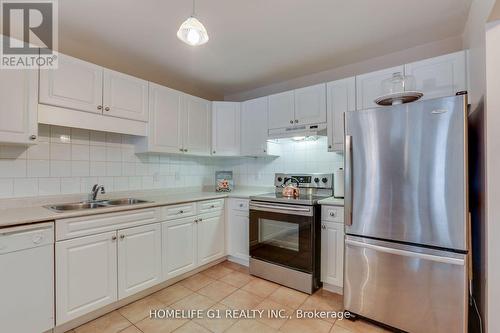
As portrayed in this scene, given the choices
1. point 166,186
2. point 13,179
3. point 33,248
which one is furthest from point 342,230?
point 13,179

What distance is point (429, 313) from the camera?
1577 millimetres

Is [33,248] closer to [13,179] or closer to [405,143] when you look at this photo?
[13,179]

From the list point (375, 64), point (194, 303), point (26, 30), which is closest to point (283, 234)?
point (194, 303)

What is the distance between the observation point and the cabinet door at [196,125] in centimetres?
293

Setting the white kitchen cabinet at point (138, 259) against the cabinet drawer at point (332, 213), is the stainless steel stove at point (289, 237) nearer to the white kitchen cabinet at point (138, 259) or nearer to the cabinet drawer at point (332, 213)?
the cabinet drawer at point (332, 213)

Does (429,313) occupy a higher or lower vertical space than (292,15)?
lower

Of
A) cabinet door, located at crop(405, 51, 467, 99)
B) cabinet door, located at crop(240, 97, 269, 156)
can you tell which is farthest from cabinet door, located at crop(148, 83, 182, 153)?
cabinet door, located at crop(405, 51, 467, 99)

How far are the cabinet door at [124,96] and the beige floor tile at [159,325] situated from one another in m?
1.82

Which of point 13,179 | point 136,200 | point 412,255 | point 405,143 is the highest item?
point 405,143

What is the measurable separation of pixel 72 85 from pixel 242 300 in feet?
7.82

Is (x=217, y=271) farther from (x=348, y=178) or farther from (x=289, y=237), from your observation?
(x=348, y=178)

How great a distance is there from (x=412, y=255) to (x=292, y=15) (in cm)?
196

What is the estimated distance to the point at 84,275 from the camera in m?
1.78

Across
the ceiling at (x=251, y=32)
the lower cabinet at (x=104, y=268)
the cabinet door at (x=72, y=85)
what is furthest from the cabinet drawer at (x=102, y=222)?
the ceiling at (x=251, y=32)
